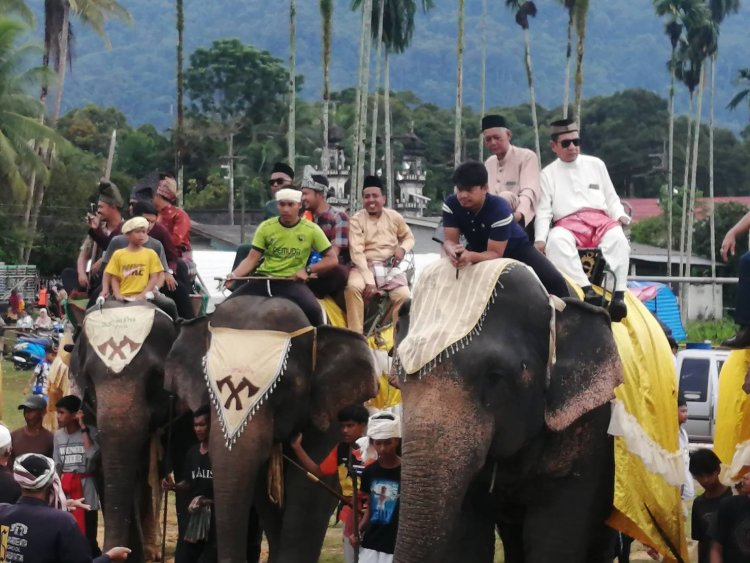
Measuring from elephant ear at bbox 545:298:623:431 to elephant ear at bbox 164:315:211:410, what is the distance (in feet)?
11.4

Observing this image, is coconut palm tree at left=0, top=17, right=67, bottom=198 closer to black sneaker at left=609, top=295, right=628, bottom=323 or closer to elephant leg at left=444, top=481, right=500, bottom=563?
black sneaker at left=609, top=295, right=628, bottom=323

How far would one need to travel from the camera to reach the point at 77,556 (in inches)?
325

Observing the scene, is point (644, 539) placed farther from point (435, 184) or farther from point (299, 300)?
point (435, 184)

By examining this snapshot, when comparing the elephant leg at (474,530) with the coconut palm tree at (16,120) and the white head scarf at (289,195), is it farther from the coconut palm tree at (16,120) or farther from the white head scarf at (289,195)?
the coconut palm tree at (16,120)

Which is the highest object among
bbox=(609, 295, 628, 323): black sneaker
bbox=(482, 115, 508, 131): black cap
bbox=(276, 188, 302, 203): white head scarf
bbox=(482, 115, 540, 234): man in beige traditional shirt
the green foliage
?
the green foliage

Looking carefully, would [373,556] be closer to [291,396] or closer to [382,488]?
[382,488]

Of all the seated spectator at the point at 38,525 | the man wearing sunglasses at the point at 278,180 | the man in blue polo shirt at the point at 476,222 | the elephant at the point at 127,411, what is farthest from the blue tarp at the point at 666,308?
the seated spectator at the point at 38,525

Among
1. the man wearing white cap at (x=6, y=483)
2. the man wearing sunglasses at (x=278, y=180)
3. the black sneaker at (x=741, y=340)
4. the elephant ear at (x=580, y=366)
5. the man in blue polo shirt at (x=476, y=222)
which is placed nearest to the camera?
the elephant ear at (x=580, y=366)

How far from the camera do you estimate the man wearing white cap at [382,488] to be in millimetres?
10258

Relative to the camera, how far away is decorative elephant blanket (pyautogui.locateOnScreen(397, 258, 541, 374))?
849 cm

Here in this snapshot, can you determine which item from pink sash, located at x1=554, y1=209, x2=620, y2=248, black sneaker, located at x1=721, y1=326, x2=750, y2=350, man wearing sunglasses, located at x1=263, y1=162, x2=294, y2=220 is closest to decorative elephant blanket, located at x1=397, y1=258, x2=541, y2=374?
pink sash, located at x1=554, y1=209, x2=620, y2=248

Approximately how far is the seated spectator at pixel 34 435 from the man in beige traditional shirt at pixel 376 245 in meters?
2.73

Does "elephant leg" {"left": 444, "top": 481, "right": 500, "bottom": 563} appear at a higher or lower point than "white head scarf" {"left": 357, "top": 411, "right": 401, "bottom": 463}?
lower

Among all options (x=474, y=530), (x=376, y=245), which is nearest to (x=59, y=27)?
(x=376, y=245)
